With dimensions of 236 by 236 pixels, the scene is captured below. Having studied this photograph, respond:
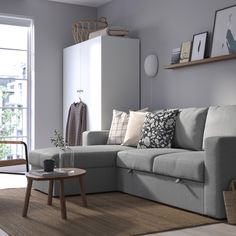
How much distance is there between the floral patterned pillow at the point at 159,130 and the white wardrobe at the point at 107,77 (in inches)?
47.4

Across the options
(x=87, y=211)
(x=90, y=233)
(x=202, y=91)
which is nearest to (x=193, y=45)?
(x=202, y=91)

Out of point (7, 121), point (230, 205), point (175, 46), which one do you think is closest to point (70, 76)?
point (7, 121)

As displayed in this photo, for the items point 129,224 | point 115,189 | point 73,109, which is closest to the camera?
point 129,224

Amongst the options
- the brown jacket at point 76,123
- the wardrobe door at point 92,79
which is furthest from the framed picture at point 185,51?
the brown jacket at point 76,123

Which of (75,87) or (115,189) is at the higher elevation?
(75,87)

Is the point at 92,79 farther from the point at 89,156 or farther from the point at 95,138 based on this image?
the point at 89,156

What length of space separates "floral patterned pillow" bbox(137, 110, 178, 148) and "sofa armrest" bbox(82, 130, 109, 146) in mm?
776

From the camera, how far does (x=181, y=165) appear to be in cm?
371

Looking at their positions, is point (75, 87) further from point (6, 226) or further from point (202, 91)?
point (6, 226)

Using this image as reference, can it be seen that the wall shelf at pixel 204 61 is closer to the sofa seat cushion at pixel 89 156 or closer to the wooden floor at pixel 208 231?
the sofa seat cushion at pixel 89 156

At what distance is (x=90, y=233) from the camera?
10.3ft

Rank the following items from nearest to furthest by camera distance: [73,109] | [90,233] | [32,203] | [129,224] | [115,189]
A: [90,233] → [129,224] → [32,203] → [115,189] → [73,109]

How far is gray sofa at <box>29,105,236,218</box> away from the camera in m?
3.45

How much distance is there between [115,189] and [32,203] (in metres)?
0.96
